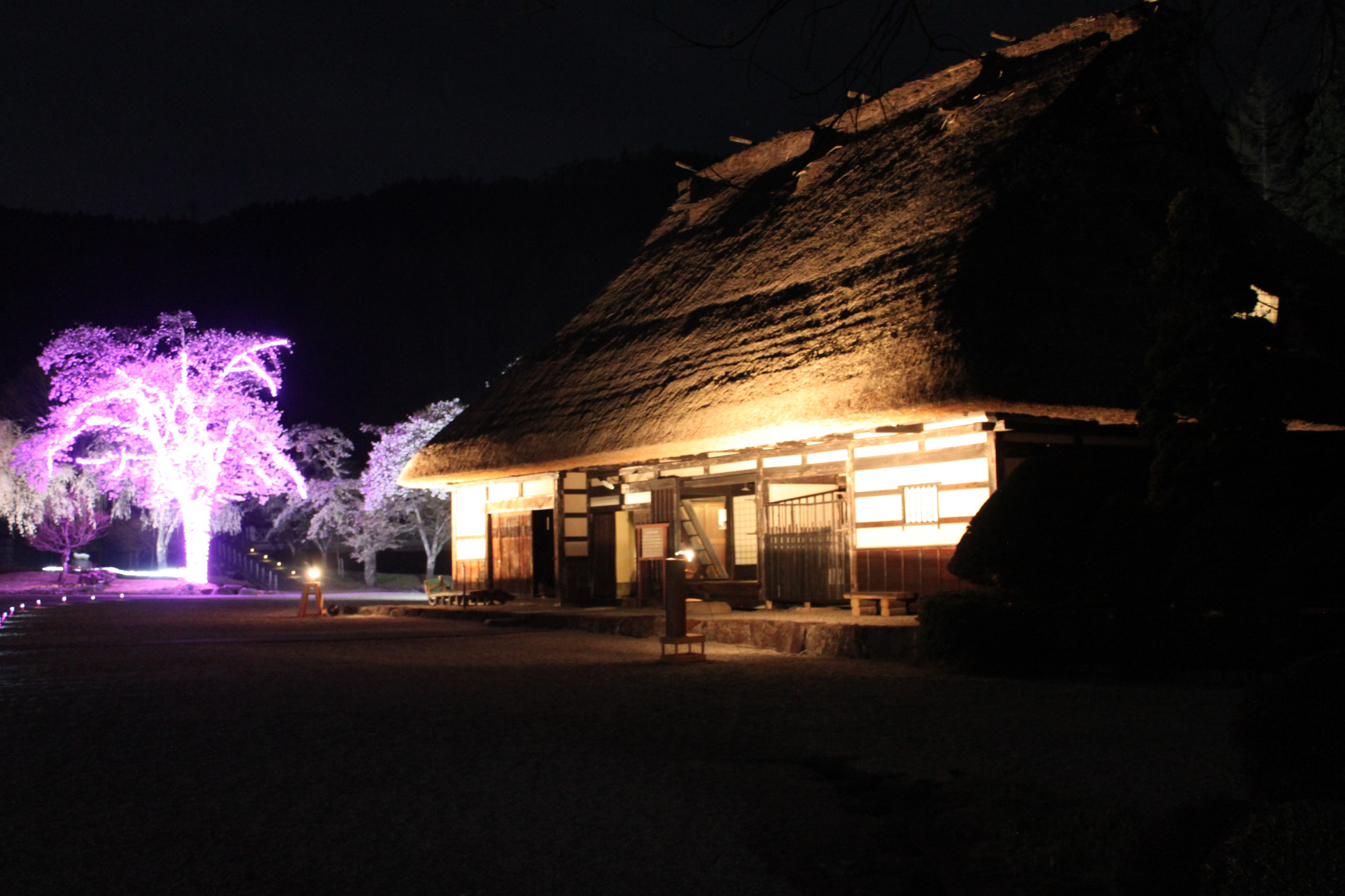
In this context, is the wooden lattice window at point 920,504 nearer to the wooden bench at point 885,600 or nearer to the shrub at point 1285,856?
the wooden bench at point 885,600

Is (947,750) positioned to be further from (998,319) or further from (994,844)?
(998,319)

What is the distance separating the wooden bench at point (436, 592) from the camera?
20.1 meters

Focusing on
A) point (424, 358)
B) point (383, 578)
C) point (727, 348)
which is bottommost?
point (383, 578)

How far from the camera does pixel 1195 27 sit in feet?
11.9

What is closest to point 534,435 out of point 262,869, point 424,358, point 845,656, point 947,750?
point 845,656

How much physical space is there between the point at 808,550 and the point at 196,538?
76.0ft

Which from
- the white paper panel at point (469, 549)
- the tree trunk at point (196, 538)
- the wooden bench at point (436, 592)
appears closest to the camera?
the wooden bench at point (436, 592)

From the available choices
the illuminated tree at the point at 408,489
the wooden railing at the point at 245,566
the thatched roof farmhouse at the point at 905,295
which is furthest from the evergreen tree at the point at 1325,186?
the wooden railing at the point at 245,566

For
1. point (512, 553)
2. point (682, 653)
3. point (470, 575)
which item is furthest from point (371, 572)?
point (682, 653)

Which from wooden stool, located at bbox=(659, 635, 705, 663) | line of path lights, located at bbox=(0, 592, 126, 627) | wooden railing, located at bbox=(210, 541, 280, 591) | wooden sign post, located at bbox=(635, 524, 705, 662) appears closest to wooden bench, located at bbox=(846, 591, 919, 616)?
wooden sign post, located at bbox=(635, 524, 705, 662)

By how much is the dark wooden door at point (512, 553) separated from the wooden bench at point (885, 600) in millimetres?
8832

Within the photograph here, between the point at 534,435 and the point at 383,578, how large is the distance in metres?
23.3

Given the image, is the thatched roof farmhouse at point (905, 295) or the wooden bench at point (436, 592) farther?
the wooden bench at point (436, 592)

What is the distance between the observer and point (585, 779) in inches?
199
